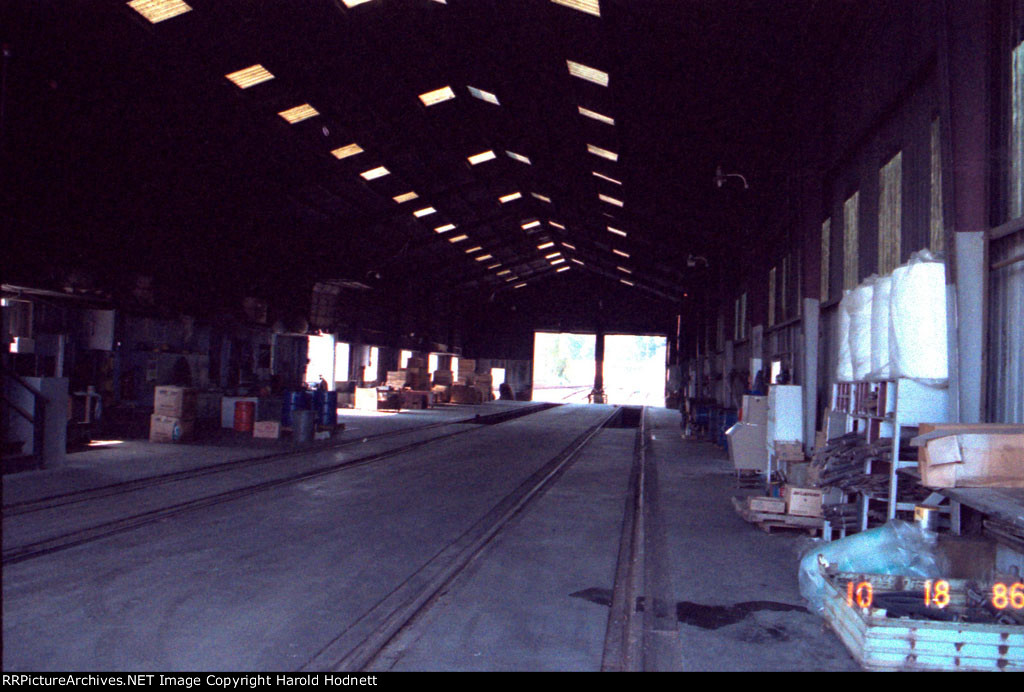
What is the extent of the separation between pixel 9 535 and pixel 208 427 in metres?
9.54

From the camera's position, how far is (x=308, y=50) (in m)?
11.9

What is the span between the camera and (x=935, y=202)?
688 cm

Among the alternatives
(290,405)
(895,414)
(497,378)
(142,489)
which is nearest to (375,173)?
(290,405)

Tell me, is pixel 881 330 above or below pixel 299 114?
below

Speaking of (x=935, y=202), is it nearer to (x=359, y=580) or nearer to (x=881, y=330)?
(x=881, y=330)

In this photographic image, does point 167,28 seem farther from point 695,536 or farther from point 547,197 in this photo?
point 547,197

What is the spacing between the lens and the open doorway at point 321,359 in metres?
22.7

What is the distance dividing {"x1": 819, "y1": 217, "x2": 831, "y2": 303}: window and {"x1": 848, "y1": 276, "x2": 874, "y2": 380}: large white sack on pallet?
14.4ft

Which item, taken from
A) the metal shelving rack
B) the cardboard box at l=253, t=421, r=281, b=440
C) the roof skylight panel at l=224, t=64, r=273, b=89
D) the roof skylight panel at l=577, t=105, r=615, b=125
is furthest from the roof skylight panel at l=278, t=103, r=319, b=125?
the metal shelving rack

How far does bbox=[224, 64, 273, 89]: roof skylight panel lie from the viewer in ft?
40.1

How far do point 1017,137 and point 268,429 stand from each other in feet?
40.7

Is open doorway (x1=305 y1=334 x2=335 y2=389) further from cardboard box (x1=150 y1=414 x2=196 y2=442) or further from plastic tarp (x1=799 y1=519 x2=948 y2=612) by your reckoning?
plastic tarp (x1=799 y1=519 x2=948 y2=612)

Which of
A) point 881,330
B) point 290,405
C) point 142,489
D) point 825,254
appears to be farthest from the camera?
point 290,405

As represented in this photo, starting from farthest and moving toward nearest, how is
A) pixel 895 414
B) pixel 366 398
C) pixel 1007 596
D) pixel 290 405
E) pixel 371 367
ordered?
1. pixel 371 367
2. pixel 366 398
3. pixel 290 405
4. pixel 895 414
5. pixel 1007 596
